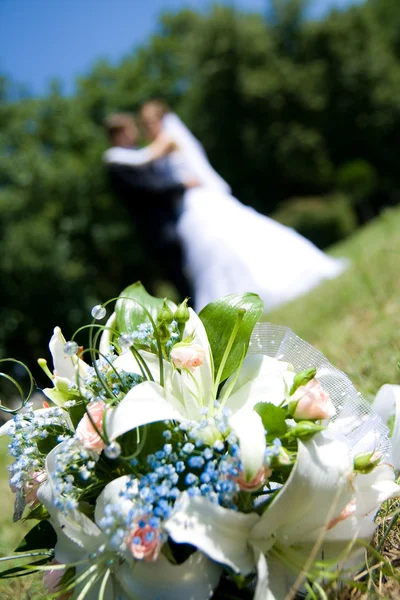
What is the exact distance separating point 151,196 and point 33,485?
417 centimetres

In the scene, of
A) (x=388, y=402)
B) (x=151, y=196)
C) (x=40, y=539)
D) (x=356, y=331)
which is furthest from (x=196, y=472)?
(x=151, y=196)

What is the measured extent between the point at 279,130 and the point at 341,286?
1558cm

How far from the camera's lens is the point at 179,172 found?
5016 millimetres

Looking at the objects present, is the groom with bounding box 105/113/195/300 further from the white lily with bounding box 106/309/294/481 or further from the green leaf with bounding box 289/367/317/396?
the green leaf with bounding box 289/367/317/396

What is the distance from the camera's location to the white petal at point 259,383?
3.11ft

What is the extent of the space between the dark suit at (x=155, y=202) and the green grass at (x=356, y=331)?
1453 mm

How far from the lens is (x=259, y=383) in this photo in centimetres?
96

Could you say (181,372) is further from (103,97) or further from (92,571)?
(103,97)

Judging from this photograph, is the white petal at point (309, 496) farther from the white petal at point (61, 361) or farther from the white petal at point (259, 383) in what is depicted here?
the white petal at point (61, 361)

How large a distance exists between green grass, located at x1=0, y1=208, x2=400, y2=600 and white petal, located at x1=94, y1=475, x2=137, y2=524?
0.29 metres

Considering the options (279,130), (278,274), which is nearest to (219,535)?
(278,274)

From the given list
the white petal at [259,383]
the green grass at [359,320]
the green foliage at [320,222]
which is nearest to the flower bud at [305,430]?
the white petal at [259,383]

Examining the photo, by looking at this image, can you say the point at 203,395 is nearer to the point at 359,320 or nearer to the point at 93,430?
the point at 93,430

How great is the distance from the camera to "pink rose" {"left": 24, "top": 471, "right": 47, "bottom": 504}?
0.96 metres
